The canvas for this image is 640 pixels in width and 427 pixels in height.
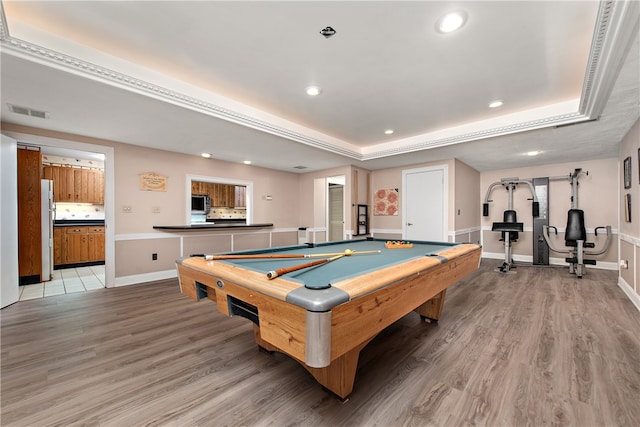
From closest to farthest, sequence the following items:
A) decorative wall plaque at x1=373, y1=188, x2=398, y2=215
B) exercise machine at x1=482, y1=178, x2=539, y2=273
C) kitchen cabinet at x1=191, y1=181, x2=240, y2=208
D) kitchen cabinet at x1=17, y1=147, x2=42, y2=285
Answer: kitchen cabinet at x1=17, y1=147, x2=42, y2=285 < exercise machine at x1=482, y1=178, x2=539, y2=273 < decorative wall plaque at x1=373, y1=188, x2=398, y2=215 < kitchen cabinet at x1=191, y1=181, x2=240, y2=208

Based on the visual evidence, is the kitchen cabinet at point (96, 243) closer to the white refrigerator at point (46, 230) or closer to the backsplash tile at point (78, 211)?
the backsplash tile at point (78, 211)

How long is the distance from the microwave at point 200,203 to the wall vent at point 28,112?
4145mm

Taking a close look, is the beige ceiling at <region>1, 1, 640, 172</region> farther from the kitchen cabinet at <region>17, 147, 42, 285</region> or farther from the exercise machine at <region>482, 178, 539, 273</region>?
the exercise machine at <region>482, 178, 539, 273</region>

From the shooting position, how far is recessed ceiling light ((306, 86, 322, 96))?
274 centimetres

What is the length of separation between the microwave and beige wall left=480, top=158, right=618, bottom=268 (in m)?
7.22

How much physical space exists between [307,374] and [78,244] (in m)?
6.15

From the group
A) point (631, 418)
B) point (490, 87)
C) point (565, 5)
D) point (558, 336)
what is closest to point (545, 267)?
point (558, 336)

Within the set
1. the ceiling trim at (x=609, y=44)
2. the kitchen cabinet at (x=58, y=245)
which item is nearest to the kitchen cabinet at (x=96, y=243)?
the kitchen cabinet at (x=58, y=245)

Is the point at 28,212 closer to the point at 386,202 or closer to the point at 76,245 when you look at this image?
the point at 76,245

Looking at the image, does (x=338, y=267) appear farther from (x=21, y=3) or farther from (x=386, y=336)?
(x=21, y=3)

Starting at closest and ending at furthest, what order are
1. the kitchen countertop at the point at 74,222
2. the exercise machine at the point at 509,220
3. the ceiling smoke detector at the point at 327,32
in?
the ceiling smoke detector at the point at 327,32 < the exercise machine at the point at 509,220 < the kitchen countertop at the point at 74,222

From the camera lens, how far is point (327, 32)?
6.31ft

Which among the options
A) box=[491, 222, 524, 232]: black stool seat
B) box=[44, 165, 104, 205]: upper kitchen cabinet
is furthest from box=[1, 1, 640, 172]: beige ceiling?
box=[44, 165, 104, 205]: upper kitchen cabinet

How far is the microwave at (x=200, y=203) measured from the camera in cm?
709
